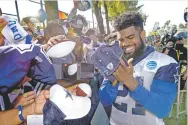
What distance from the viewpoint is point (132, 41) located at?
6.96ft

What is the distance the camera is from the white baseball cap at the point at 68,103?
1.19 m

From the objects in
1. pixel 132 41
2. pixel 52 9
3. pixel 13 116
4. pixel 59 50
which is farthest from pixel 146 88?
pixel 52 9

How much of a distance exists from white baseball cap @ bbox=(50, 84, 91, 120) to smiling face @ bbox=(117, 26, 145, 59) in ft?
3.06

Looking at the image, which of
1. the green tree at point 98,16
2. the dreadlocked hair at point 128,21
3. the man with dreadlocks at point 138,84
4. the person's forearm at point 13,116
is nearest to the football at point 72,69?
the man with dreadlocks at point 138,84

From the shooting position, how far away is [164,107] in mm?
1741

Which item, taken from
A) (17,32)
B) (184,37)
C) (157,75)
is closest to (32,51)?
(17,32)

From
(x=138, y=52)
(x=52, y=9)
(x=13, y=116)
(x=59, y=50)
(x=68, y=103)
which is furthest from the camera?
(x=52, y=9)

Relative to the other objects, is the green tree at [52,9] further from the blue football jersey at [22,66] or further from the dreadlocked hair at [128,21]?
the blue football jersey at [22,66]

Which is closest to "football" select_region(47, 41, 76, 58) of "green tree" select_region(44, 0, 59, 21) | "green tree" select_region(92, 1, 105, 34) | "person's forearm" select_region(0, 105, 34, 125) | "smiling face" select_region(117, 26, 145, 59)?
"person's forearm" select_region(0, 105, 34, 125)

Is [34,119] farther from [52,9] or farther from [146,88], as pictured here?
[52,9]

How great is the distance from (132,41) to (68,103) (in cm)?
108

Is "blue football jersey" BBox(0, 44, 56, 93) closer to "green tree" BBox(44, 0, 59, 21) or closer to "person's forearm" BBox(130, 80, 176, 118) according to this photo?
"person's forearm" BBox(130, 80, 176, 118)

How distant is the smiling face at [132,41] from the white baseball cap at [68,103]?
0.93m

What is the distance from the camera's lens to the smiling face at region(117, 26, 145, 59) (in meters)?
2.08
